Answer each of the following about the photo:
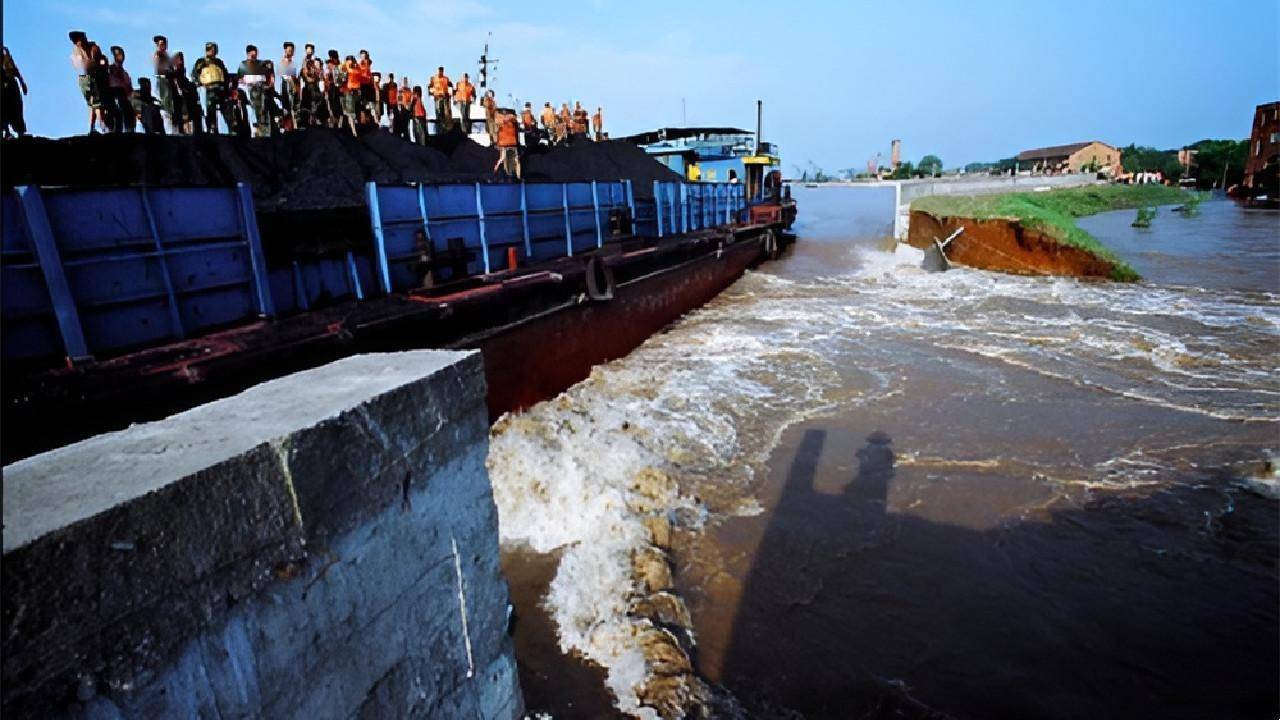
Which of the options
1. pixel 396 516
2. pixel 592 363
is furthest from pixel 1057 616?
pixel 592 363

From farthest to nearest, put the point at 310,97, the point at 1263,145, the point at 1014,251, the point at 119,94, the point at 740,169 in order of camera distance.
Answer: the point at 1263,145
the point at 740,169
the point at 1014,251
the point at 310,97
the point at 119,94

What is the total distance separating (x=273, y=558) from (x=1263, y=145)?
76459 mm

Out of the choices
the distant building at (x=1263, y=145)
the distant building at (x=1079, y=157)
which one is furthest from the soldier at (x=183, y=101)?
the distant building at (x=1079, y=157)

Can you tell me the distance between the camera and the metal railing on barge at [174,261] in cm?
466

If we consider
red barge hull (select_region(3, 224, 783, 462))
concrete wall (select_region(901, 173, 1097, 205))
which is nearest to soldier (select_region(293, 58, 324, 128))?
red barge hull (select_region(3, 224, 783, 462))

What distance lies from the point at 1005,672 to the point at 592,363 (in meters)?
7.34

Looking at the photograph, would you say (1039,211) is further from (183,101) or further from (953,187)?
(183,101)

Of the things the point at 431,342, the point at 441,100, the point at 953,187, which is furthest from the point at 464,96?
the point at 953,187

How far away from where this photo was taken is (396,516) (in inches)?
78.1

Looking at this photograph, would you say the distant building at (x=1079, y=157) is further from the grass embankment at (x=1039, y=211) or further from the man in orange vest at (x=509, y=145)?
the man in orange vest at (x=509, y=145)

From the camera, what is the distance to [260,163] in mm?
11445

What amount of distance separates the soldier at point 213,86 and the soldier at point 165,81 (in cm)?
56

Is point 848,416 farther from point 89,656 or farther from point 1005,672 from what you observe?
point 89,656

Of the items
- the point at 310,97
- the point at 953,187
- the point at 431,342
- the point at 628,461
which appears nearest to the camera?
the point at 628,461
